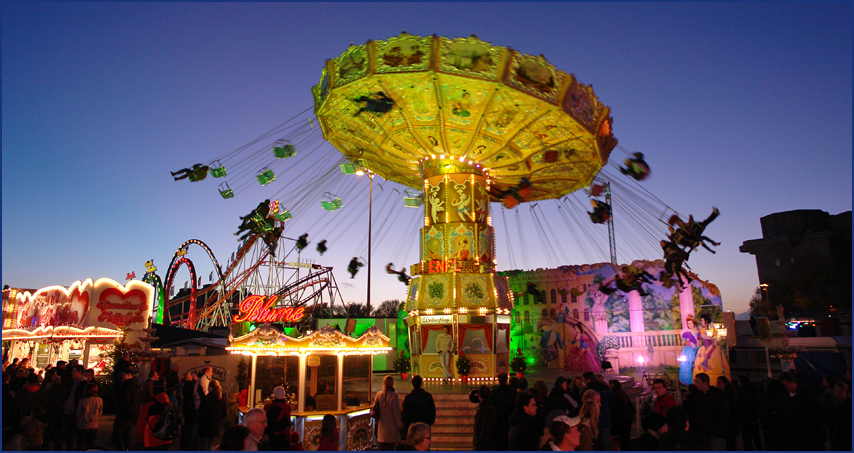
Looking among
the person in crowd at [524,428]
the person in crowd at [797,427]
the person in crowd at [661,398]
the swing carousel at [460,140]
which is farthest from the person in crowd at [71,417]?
the person in crowd at [797,427]

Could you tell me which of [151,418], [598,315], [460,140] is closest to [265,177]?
[460,140]

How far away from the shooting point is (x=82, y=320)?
2216 centimetres

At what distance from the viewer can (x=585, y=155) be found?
799 inches

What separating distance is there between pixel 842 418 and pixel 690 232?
38.6 feet

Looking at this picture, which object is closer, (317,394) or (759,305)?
(317,394)

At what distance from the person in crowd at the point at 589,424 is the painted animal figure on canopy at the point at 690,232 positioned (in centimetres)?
1376

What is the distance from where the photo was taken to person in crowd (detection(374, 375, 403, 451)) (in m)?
7.76

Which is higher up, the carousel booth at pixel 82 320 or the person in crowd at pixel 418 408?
the carousel booth at pixel 82 320

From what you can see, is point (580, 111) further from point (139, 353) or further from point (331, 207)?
point (139, 353)

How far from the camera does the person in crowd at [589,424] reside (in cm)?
527

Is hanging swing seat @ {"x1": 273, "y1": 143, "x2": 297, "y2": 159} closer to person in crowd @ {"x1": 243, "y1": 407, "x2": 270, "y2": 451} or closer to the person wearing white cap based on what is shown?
person in crowd @ {"x1": 243, "y1": 407, "x2": 270, "y2": 451}

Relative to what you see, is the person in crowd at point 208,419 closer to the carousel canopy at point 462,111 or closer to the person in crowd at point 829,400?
the person in crowd at point 829,400

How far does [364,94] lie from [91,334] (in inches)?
585

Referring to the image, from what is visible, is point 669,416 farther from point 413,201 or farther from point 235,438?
point 413,201
